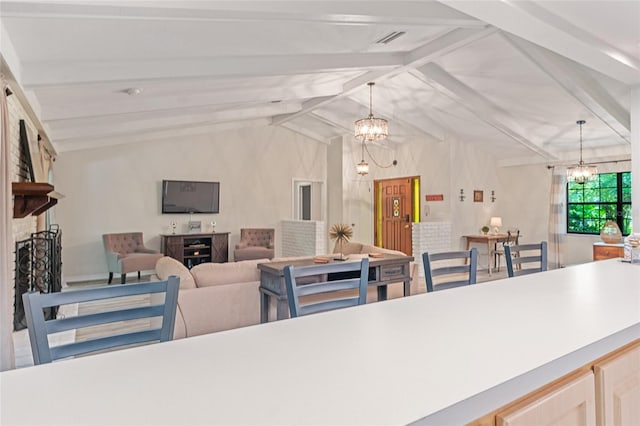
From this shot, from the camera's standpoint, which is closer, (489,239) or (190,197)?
(489,239)

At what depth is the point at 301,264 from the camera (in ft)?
12.1

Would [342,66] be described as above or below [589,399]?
above

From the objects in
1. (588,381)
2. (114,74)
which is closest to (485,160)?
(114,74)

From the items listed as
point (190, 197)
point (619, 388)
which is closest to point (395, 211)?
point (190, 197)

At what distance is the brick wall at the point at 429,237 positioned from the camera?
6672mm

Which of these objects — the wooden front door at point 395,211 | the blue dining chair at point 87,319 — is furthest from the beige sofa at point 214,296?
the wooden front door at point 395,211

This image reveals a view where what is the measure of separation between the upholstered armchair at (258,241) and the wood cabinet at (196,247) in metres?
0.31

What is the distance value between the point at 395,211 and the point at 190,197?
14.3ft

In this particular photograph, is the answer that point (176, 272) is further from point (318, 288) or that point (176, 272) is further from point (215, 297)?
point (318, 288)

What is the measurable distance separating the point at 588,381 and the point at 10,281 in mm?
2776

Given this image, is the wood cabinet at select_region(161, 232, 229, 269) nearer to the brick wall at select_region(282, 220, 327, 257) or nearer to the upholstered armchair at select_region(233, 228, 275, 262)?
the upholstered armchair at select_region(233, 228, 275, 262)

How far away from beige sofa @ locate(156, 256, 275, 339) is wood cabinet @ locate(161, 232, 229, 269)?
11.7ft

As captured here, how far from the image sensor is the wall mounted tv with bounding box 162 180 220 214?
7.40 metres

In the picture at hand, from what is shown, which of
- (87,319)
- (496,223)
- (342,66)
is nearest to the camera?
(87,319)
